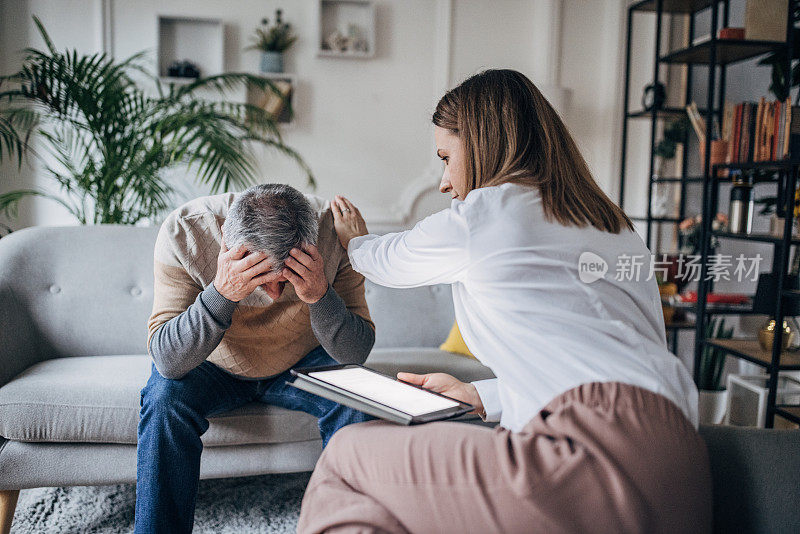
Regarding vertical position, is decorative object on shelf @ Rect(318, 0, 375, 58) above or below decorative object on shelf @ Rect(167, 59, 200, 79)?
above

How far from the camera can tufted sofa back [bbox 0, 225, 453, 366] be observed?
1.97 metres

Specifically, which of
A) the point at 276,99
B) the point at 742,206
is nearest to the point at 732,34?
the point at 742,206

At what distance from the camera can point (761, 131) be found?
8.02ft

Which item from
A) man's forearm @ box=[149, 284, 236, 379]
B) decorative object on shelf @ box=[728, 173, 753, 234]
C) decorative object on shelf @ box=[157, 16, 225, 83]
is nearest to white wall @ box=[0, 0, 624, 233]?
decorative object on shelf @ box=[157, 16, 225, 83]

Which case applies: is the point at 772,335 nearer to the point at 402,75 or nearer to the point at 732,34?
the point at 732,34

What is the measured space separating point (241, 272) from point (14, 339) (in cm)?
90

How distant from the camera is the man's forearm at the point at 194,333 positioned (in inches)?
53.5

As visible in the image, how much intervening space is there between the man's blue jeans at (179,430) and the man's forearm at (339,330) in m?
0.13

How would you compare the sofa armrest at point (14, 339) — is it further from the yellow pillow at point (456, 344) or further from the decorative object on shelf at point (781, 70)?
the decorative object on shelf at point (781, 70)

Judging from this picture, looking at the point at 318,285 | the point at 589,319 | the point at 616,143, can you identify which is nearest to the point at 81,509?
the point at 318,285

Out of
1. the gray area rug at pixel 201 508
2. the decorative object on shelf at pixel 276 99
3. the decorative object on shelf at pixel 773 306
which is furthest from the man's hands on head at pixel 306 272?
the decorative object on shelf at pixel 276 99

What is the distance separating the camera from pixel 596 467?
0.83 m

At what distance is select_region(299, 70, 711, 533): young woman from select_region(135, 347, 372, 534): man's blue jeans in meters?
0.50

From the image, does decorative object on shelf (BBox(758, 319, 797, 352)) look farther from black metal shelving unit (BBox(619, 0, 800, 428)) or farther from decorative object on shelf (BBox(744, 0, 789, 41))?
decorative object on shelf (BBox(744, 0, 789, 41))
